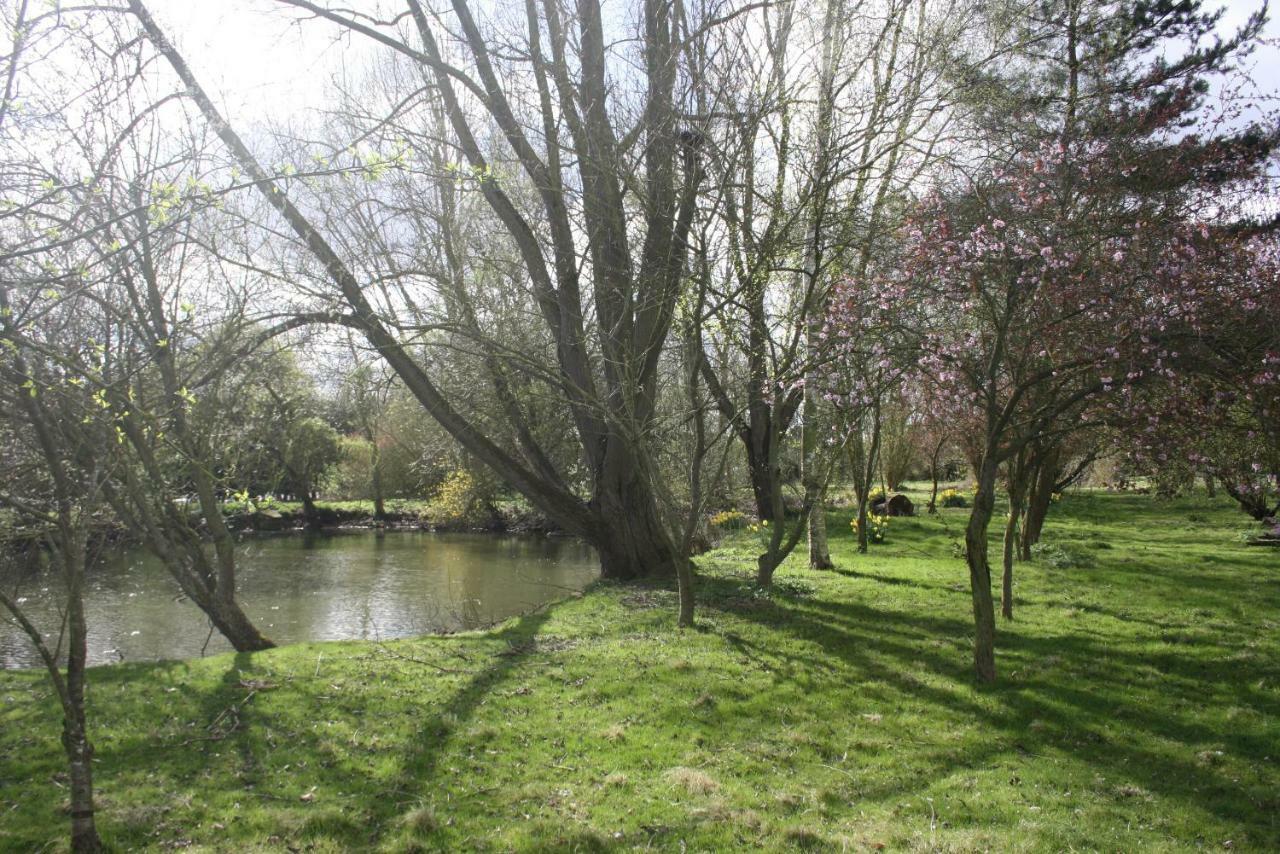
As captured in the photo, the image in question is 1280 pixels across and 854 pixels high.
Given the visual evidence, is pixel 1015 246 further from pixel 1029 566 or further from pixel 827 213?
pixel 1029 566

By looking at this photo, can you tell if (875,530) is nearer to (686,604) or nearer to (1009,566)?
(1009,566)

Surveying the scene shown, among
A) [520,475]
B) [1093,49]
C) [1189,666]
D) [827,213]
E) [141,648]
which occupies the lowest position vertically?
[141,648]

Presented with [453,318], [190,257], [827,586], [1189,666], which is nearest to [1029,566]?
[827,586]

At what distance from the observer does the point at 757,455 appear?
1731 centimetres

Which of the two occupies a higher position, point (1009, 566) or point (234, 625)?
point (1009, 566)

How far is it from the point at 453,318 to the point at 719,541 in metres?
9.73

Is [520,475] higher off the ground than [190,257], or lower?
lower

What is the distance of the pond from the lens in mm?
A: 12695

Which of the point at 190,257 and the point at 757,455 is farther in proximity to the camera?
the point at 757,455

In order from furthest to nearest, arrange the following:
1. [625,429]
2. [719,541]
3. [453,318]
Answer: [719,541], [453,318], [625,429]

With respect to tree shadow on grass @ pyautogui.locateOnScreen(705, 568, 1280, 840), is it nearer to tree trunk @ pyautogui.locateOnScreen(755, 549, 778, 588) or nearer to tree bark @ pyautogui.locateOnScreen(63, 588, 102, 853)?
tree trunk @ pyautogui.locateOnScreen(755, 549, 778, 588)

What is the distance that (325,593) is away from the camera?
17.5m

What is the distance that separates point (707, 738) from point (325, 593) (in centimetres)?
1334

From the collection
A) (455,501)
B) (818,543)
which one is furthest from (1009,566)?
(455,501)
